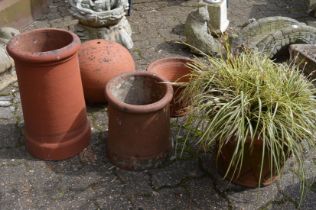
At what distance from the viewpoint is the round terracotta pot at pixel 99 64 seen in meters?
3.45

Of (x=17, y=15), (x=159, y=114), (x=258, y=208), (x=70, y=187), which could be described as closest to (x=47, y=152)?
(x=70, y=187)

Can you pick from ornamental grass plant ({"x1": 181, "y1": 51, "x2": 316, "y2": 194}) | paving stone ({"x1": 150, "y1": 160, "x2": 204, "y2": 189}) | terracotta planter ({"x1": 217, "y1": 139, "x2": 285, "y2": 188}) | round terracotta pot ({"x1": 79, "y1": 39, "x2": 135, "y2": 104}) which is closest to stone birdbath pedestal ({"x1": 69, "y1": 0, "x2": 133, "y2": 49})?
round terracotta pot ({"x1": 79, "y1": 39, "x2": 135, "y2": 104})

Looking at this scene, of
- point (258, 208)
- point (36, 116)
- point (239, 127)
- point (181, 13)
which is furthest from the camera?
point (181, 13)

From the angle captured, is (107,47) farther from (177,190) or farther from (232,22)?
(232,22)

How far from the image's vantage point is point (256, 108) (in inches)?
105

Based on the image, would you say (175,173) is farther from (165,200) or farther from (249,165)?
(249,165)

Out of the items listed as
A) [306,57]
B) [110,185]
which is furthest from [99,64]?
[306,57]

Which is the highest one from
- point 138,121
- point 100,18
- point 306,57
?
point 100,18

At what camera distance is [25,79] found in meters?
2.87

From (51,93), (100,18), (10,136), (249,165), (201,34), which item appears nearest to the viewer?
(249,165)

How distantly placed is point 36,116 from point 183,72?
117 cm

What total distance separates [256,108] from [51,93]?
50.5 inches

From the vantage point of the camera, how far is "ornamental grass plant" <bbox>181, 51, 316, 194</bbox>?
2578mm

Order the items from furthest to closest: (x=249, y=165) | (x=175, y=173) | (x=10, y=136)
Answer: (x=10, y=136), (x=175, y=173), (x=249, y=165)
